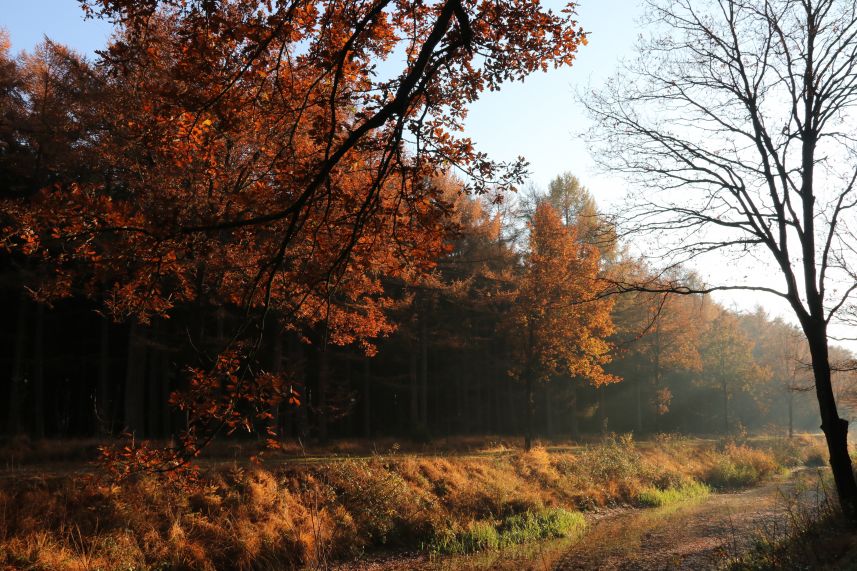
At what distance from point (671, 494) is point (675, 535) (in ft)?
21.7

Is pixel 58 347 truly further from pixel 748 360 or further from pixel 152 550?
pixel 748 360

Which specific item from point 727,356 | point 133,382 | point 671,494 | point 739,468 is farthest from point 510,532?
point 727,356

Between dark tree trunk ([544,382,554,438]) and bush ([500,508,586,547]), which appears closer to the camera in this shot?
bush ([500,508,586,547])

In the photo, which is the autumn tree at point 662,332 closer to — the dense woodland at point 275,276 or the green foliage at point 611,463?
the dense woodland at point 275,276

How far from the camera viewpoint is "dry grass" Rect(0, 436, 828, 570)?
32.0 feet

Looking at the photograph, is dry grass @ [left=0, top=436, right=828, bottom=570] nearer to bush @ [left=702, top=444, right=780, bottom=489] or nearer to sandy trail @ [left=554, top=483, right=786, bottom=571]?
sandy trail @ [left=554, top=483, right=786, bottom=571]

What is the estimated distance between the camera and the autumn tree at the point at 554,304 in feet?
76.0

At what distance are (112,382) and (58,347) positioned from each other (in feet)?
9.63

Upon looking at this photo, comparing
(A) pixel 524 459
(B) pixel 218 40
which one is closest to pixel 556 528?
(A) pixel 524 459

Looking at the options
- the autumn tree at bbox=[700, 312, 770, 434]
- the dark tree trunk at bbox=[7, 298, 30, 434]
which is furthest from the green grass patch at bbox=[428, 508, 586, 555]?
the autumn tree at bbox=[700, 312, 770, 434]

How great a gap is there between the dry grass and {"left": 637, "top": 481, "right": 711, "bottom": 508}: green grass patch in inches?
11.5

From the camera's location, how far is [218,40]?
590 centimetres

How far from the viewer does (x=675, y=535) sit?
47.5 ft

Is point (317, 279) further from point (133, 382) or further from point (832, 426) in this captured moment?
point (133, 382)
